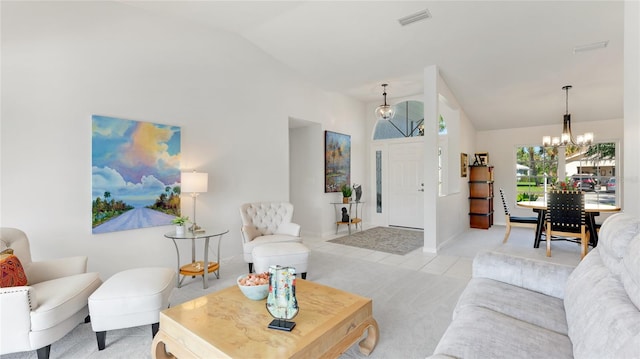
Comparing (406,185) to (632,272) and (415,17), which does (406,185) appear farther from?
(632,272)

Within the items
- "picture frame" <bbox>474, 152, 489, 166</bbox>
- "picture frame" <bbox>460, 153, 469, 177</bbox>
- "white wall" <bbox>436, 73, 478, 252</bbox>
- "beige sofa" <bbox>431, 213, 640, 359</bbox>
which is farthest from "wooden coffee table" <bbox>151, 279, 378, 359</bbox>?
"picture frame" <bbox>474, 152, 489, 166</bbox>

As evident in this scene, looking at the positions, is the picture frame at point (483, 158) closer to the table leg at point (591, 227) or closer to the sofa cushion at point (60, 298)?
the table leg at point (591, 227)

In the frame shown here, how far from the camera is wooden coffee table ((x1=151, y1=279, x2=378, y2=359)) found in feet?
4.88

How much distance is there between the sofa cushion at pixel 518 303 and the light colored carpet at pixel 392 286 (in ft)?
1.81

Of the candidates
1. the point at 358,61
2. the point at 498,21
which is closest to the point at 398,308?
the point at 498,21

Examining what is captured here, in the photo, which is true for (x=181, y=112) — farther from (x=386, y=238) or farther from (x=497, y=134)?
(x=497, y=134)

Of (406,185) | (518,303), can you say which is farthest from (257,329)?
(406,185)

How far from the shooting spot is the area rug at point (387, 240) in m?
5.00

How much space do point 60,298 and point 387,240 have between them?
4.74 metres

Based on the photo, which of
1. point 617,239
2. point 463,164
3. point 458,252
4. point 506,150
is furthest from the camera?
point 506,150

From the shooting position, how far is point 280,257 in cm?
324

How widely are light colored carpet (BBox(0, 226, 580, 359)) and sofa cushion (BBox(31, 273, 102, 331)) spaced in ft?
1.12

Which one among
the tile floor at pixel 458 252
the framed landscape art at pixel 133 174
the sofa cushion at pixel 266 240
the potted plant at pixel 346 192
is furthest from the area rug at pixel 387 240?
the framed landscape art at pixel 133 174

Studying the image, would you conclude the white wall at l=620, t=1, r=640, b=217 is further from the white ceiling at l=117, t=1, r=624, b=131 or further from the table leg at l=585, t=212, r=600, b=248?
the table leg at l=585, t=212, r=600, b=248
